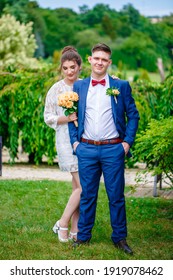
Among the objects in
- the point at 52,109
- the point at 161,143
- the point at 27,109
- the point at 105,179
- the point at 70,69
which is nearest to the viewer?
the point at 105,179

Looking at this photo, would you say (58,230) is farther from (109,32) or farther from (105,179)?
(109,32)

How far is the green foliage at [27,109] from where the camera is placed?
38.4ft

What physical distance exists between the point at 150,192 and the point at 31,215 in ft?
8.41

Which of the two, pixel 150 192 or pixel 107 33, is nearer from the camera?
pixel 150 192

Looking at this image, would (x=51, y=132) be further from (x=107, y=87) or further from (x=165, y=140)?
(x=107, y=87)

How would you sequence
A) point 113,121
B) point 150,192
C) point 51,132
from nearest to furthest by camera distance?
point 113,121 → point 150,192 → point 51,132

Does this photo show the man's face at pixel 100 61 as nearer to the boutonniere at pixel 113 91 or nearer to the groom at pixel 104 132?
the groom at pixel 104 132

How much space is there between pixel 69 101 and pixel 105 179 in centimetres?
77

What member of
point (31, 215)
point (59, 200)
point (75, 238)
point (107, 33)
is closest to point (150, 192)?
point (59, 200)

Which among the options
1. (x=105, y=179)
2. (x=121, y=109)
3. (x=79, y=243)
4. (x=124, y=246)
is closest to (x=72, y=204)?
(x=79, y=243)

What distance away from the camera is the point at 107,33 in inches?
2936

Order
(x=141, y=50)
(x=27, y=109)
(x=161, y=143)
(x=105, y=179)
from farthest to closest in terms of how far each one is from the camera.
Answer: (x=141, y=50) < (x=27, y=109) < (x=161, y=143) < (x=105, y=179)

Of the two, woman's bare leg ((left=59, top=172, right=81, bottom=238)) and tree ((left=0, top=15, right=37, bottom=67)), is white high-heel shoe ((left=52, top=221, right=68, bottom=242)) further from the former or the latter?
tree ((left=0, top=15, right=37, bottom=67))

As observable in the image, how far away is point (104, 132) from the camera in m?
5.74
